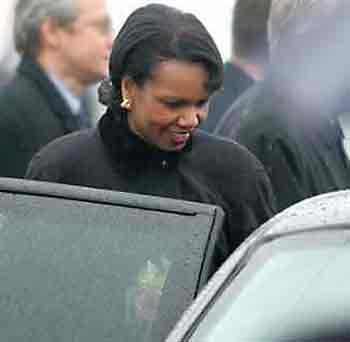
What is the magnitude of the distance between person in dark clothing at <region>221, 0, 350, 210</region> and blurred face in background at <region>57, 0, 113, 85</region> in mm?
1104

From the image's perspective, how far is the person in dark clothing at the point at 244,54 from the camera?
7066 mm

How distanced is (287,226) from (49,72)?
122 inches

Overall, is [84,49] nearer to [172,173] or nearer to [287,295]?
[172,173]

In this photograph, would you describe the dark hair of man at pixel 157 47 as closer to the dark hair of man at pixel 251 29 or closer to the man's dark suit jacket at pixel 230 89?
the dark hair of man at pixel 251 29

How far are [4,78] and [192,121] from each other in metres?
3.05

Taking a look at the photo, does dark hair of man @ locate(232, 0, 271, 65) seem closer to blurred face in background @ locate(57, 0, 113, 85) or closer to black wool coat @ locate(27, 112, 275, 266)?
blurred face in background @ locate(57, 0, 113, 85)

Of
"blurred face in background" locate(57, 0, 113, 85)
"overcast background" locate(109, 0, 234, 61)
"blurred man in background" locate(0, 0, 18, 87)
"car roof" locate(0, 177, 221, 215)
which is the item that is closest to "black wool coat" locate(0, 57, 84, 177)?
"blurred face in background" locate(57, 0, 113, 85)

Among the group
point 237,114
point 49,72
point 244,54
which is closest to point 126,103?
point 237,114

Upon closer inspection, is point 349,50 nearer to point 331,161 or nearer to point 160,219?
point 331,161

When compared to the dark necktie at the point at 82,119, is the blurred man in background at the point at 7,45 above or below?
below

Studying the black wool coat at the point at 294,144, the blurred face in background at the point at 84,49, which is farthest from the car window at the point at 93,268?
the blurred face in background at the point at 84,49

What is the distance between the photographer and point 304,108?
5973mm

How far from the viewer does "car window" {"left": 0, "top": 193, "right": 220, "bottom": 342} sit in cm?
419

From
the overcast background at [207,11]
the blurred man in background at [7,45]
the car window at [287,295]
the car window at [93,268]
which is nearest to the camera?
the car window at [287,295]
